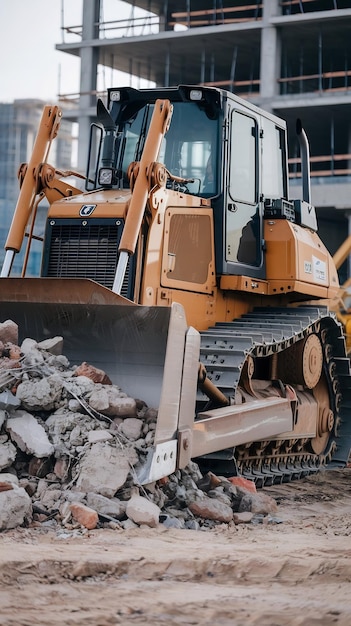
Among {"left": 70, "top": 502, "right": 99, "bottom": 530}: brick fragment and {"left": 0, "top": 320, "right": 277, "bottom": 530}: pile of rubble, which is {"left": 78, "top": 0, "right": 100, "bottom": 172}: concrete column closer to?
{"left": 0, "top": 320, "right": 277, "bottom": 530}: pile of rubble

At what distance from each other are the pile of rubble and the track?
3.55ft

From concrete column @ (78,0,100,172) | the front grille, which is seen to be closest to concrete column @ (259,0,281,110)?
concrete column @ (78,0,100,172)

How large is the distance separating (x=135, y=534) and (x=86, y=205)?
11.0ft

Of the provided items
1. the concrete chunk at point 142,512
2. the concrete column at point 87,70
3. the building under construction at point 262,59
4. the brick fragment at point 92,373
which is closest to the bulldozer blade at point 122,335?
the brick fragment at point 92,373

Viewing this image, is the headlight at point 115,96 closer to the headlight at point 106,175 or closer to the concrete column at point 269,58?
the headlight at point 106,175

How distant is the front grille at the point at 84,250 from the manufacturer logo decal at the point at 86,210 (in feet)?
0.23

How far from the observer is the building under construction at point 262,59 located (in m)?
31.5

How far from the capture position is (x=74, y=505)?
6.27m

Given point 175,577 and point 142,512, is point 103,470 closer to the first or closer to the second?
point 142,512

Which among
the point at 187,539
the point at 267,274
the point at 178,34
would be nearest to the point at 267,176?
the point at 267,274

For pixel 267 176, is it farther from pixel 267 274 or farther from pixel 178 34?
pixel 178 34

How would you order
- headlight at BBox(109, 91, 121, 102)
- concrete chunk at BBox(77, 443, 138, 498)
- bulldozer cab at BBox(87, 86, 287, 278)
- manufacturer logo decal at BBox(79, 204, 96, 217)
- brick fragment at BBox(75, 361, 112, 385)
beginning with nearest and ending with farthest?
concrete chunk at BBox(77, 443, 138, 498), brick fragment at BBox(75, 361, 112, 385), manufacturer logo decal at BBox(79, 204, 96, 217), bulldozer cab at BBox(87, 86, 287, 278), headlight at BBox(109, 91, 121, 102)

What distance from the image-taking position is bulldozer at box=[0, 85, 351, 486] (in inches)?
291

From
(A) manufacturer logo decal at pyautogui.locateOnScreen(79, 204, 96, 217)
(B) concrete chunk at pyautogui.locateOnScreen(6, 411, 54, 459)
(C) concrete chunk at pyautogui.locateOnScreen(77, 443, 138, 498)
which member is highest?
(A) manufacturer logo decal at pyautogui.locateOnScreen(79, 204, 96, 217)
